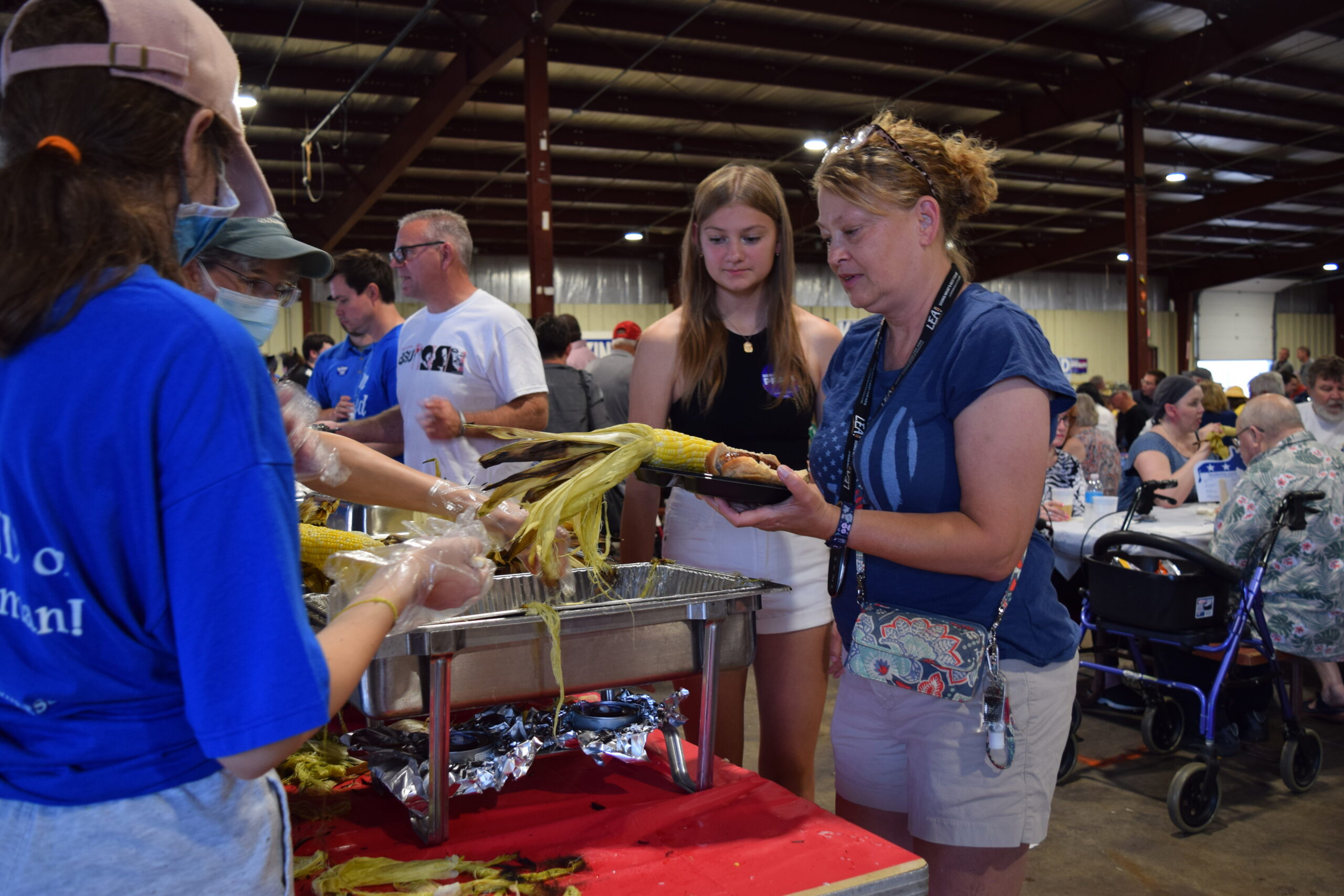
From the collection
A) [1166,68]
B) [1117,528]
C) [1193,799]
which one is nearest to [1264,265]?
[1166,68]

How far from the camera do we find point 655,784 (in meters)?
1.53

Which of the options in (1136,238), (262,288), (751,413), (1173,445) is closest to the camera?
(262,288)

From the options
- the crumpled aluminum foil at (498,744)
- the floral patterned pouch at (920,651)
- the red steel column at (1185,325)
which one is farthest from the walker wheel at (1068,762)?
the red steel column at (1185,325)

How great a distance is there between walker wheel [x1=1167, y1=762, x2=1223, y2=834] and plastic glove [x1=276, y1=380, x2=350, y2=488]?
10.4ft

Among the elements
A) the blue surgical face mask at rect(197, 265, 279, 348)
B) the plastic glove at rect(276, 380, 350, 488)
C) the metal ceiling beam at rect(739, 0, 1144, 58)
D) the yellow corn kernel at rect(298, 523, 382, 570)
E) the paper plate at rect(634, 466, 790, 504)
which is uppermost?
the metal ceiling beam at rect(739, 0, 1144, 58)

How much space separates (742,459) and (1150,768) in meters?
3.36

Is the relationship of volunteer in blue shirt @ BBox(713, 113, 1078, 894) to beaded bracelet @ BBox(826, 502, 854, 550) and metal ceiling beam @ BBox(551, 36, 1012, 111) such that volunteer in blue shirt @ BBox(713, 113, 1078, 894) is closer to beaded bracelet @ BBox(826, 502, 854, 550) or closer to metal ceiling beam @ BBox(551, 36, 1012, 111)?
beaded bracelet @ BBox(826, 502, 854, 550)

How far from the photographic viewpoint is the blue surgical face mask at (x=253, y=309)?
1.28m

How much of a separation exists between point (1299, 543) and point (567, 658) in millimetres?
3819

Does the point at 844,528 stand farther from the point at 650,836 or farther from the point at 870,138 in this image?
the point at 870,138

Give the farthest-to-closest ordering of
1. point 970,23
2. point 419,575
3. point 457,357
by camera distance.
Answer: point 970,23
point 457,357
point 419,575

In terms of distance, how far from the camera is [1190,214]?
50.4 ft

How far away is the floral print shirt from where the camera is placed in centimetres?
382

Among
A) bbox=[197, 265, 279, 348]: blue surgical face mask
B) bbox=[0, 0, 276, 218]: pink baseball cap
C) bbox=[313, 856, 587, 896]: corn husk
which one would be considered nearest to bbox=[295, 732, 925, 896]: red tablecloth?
bbox=[313, 856, 587, 896]: corn husk
